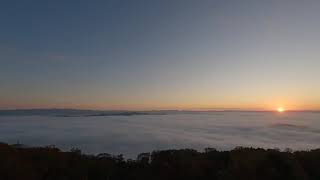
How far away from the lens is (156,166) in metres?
13.4

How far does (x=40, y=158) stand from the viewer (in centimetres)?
1323

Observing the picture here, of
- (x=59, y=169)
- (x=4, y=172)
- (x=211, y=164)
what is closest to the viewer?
(x=4, y=172)

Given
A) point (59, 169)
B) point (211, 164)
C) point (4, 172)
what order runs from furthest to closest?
point (211, 164) → point (59, 169) → point (4, 172)

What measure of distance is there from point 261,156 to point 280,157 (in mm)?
635

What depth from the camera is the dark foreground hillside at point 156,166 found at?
40.1 ft

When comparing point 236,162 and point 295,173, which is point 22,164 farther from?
point 295,173

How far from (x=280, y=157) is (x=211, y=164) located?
94.7 inches

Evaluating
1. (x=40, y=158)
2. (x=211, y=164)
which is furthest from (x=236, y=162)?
(x=40, y=158)

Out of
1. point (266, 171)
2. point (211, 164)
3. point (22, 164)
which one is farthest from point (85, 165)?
point (266, 171)

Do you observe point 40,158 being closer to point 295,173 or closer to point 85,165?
point 85,165

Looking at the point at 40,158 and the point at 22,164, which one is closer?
the point at 22,164

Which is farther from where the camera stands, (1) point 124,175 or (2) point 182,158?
(2) point 182,158

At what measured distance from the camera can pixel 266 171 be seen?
1323cm

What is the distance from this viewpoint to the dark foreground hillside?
12.2 metres
